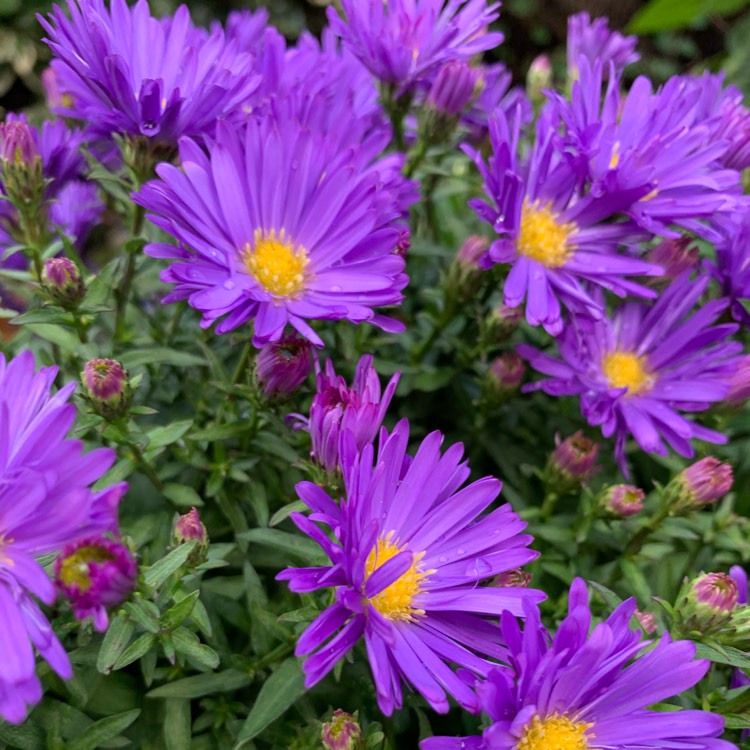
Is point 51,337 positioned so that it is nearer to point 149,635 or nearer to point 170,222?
point 170,222

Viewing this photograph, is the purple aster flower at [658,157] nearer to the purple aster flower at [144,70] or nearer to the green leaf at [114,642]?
the purple aster flower at [144,70]

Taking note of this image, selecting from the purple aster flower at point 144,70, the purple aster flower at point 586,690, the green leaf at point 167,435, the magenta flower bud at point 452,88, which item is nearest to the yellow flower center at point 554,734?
the purple aster flower at point 586,690

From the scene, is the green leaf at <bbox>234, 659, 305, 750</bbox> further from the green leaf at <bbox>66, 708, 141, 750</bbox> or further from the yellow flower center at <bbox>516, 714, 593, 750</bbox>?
the yellow flower center at <bbox>516, 714, 593, 750</bbox>

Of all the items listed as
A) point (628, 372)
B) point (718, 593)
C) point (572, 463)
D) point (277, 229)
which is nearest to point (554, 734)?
point (718, 593)

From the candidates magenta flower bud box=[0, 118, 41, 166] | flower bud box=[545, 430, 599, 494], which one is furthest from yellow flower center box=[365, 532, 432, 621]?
magenta flower bud box=[0, 118, 41, 166]

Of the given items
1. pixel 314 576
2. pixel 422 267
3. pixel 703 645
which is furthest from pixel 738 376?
pixel 314 576

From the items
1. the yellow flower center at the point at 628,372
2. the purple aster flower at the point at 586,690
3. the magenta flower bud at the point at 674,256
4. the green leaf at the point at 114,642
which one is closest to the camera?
the purple aster flower at the point at 586,690
